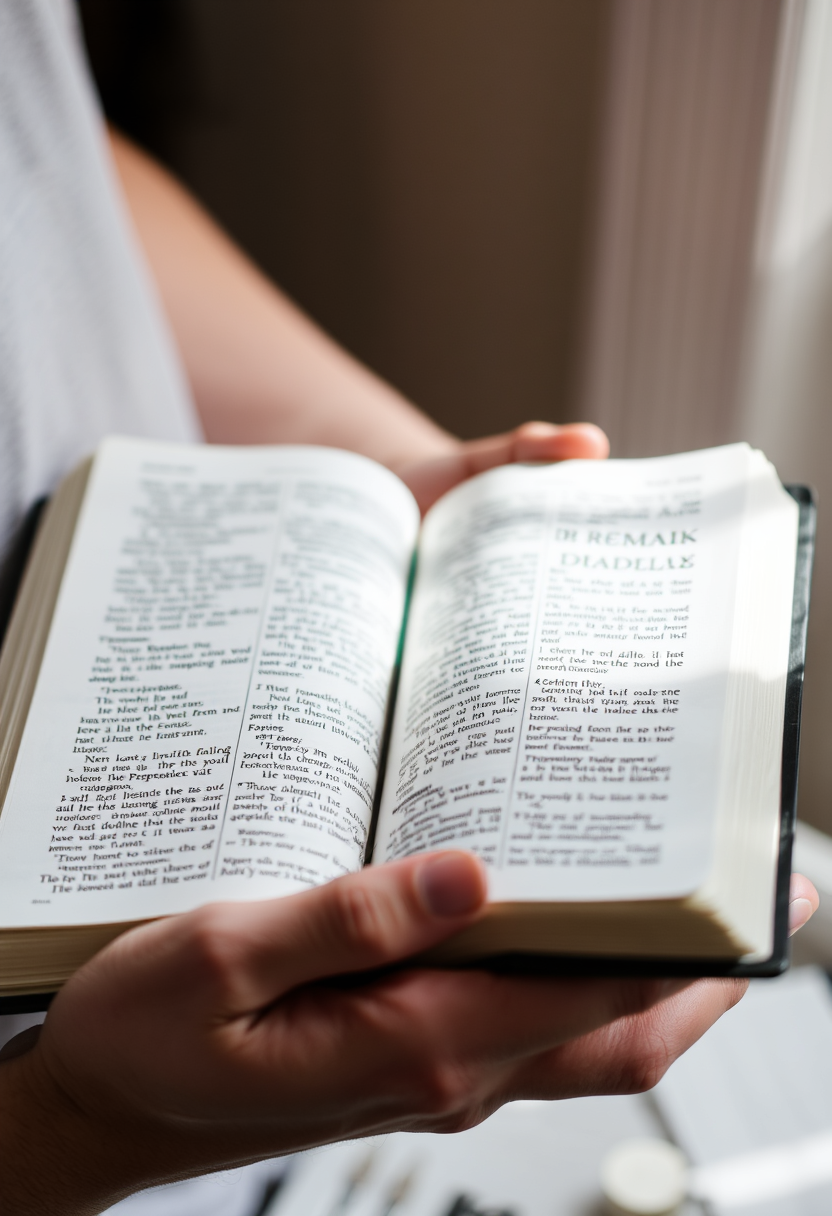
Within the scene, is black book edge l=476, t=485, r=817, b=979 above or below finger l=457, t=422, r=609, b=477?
below

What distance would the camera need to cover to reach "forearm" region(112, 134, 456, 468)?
819 mm

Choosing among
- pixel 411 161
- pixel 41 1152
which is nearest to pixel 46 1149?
pixel 41 1152

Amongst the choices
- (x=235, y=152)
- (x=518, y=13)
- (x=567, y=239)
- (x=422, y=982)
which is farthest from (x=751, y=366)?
(x=235, y=152)

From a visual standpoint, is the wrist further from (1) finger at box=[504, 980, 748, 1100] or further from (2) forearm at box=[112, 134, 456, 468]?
(2) forearm at box=[112, 134, 456, 468]

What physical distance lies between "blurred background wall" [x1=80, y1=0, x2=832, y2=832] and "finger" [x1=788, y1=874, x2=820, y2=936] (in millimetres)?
552

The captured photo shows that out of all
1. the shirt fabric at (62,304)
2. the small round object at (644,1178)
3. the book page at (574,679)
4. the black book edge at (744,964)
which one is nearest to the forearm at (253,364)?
the shirt fabric at (62,304)

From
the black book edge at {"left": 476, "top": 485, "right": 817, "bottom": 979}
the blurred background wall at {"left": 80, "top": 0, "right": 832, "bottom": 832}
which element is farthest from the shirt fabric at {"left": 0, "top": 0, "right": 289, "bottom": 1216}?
the blurred background wall at {"left": 80, "top": 0, "right": 832, "bottom": 832}

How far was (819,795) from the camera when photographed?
1042mm

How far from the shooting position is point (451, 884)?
0.37 m

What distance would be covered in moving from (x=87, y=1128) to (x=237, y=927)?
0.47 ft

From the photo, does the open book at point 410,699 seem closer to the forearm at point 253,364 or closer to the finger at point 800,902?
the finger at point 800,902

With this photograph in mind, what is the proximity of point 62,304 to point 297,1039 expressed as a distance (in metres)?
0.50

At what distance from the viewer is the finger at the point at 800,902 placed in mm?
420

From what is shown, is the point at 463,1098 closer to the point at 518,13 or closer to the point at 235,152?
the point at 518,13
